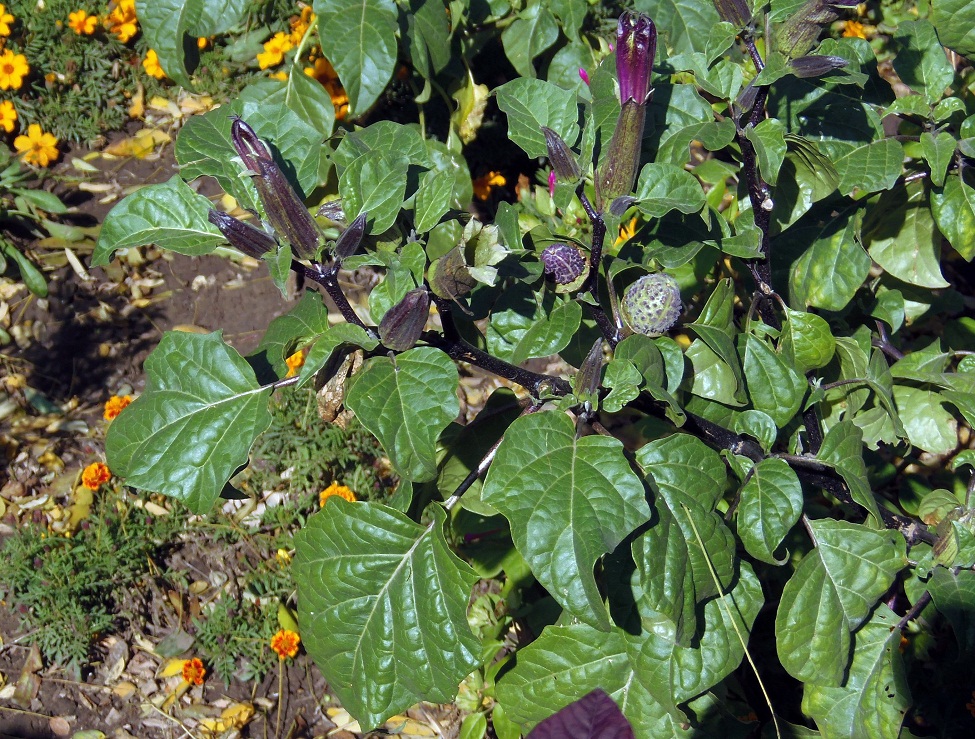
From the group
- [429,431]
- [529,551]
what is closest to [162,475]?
[429,431]

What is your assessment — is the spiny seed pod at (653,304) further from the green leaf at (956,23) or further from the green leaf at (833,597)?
the green leaf at (956,23)

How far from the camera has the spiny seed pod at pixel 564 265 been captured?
1.59 meters

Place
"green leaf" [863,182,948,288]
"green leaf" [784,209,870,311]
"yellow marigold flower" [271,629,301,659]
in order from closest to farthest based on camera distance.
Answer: "green leaf" [784,209,870,311]
"green leaf" [863,182,948,288]
"yellow marigold flower" [271,629,301,659]

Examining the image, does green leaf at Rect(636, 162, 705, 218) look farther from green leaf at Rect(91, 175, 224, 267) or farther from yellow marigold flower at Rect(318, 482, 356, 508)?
yellow marigold flower at Rect(318, 482, 356, 508)

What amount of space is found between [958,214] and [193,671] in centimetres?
233

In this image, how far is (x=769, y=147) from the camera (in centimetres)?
147

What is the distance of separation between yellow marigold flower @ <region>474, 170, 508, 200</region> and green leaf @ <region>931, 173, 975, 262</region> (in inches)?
72.5

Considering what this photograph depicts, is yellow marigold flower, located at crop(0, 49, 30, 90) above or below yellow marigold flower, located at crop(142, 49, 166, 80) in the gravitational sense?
above

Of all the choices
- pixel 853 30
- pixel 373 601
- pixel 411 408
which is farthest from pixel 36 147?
pixel 853 30

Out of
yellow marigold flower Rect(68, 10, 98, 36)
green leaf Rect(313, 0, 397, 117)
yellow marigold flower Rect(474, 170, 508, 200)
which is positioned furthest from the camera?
yellow marigold flower Rect(68, 10, 98, 36)

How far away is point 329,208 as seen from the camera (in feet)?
5.01

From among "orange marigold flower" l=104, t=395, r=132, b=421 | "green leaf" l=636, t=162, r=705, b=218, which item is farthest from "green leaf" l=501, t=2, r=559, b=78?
"orange marigold flower" l=104, t=395, r=132, b=421

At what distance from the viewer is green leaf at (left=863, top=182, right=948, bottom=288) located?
2068mm

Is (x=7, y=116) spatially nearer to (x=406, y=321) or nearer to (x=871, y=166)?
(x=406, y=321)
